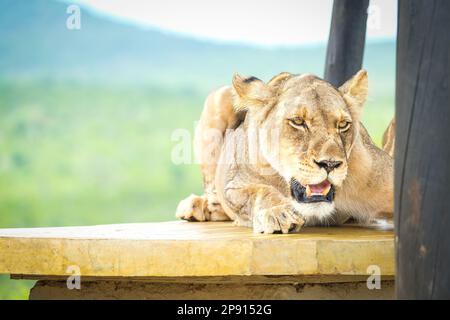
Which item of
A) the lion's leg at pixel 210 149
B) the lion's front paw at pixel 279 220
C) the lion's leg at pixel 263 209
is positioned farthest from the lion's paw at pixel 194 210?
the lion's front paw at pixel 279 220

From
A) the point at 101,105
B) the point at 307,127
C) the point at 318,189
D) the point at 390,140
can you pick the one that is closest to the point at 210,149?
the point at 390,140

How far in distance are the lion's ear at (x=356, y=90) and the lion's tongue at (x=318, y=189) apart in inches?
27.5

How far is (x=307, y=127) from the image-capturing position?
15.4 ft

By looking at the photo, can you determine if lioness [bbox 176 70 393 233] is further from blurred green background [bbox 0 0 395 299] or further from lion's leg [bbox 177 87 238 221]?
blurred green background [bbox 0 0 395 299]

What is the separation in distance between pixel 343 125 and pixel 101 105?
20.8 meters

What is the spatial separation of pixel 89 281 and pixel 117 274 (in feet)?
1.44

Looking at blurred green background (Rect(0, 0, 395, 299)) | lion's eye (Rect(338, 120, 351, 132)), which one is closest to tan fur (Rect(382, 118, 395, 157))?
lion's eye (Rect(338, 120, 351, 132))

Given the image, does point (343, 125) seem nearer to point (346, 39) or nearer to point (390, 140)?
point (390, 140)

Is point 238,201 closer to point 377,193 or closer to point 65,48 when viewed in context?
point 377,193

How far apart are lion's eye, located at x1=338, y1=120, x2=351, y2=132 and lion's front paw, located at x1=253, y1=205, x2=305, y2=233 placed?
535 mm

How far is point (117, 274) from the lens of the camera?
4.29m

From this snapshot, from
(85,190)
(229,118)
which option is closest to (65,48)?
(85,190)

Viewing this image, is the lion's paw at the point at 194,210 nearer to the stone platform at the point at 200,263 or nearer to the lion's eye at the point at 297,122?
the stone platform at the point at 200,263
